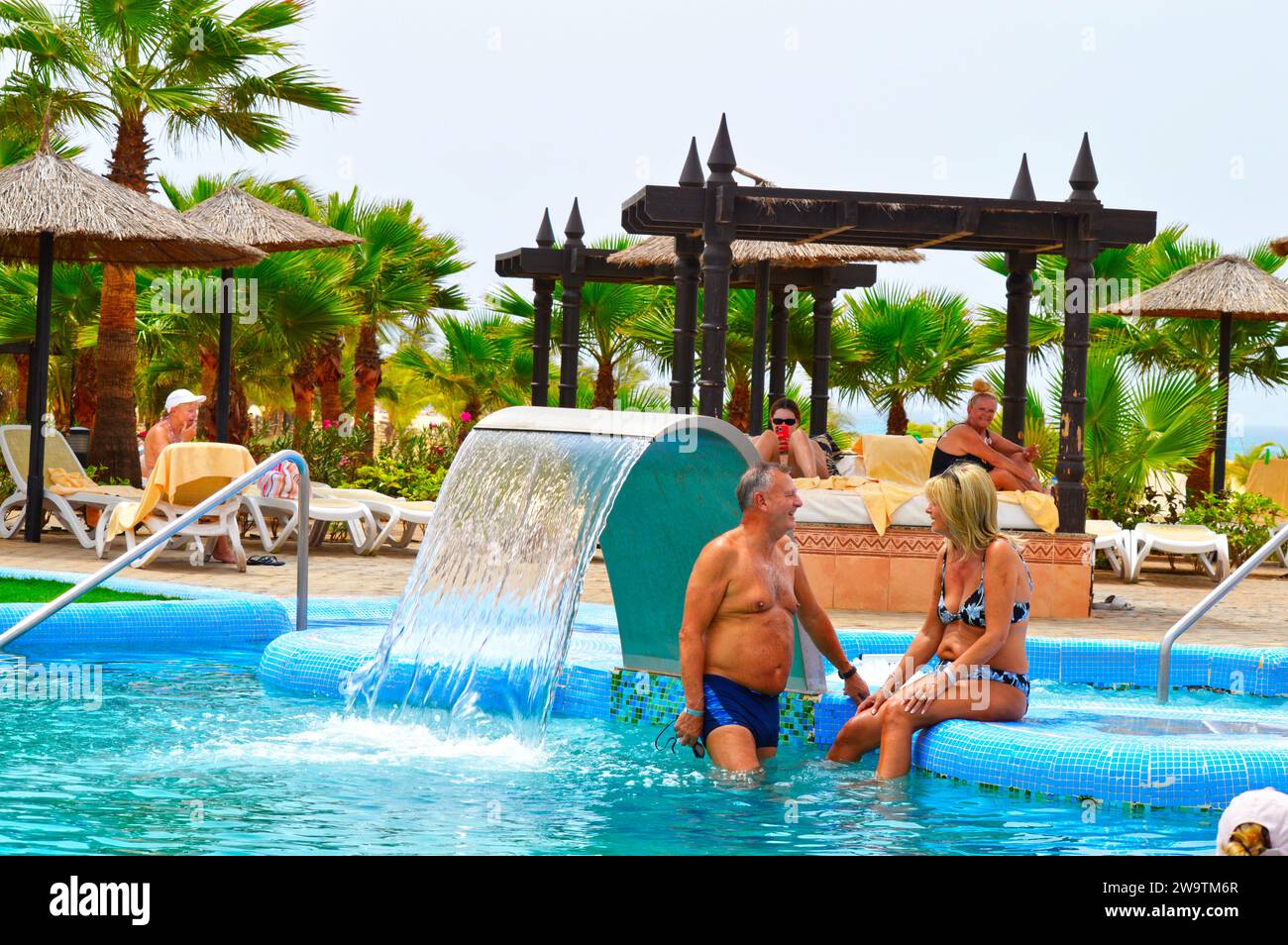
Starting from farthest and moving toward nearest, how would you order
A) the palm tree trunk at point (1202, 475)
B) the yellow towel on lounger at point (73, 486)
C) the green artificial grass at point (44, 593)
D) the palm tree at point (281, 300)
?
the palm tree trunk at point (1202, 475) < the palm tree at point (281, 300) < the yellow towel on lounger at point (73, 486) < the green artificial grass at point (44, 593)

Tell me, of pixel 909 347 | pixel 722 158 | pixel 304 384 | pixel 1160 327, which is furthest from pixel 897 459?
pixel 304 384

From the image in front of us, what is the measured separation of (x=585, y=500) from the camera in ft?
20.9

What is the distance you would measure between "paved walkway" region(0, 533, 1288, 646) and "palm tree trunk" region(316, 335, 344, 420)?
38.3ft

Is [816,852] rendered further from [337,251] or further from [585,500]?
[337,251]

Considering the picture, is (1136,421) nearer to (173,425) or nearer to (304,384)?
(173,425)

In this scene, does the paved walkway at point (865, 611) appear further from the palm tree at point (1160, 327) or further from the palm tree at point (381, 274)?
the palm tree at point (381, 274)

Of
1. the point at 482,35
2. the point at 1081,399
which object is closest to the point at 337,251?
the point at 482,35

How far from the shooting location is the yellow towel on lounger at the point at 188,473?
40.9 feet

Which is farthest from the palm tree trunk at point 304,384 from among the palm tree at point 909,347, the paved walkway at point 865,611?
the paved walkway at point 865,611

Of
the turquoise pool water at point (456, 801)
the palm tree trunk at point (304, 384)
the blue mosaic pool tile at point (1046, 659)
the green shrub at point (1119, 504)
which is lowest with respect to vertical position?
the turquoise pool water at point (456, 801)

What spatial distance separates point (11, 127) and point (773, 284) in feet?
31.4

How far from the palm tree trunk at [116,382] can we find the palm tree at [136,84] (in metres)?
0.01

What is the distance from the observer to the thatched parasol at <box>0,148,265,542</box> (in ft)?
46.4

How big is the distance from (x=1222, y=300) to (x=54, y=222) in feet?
40.9
